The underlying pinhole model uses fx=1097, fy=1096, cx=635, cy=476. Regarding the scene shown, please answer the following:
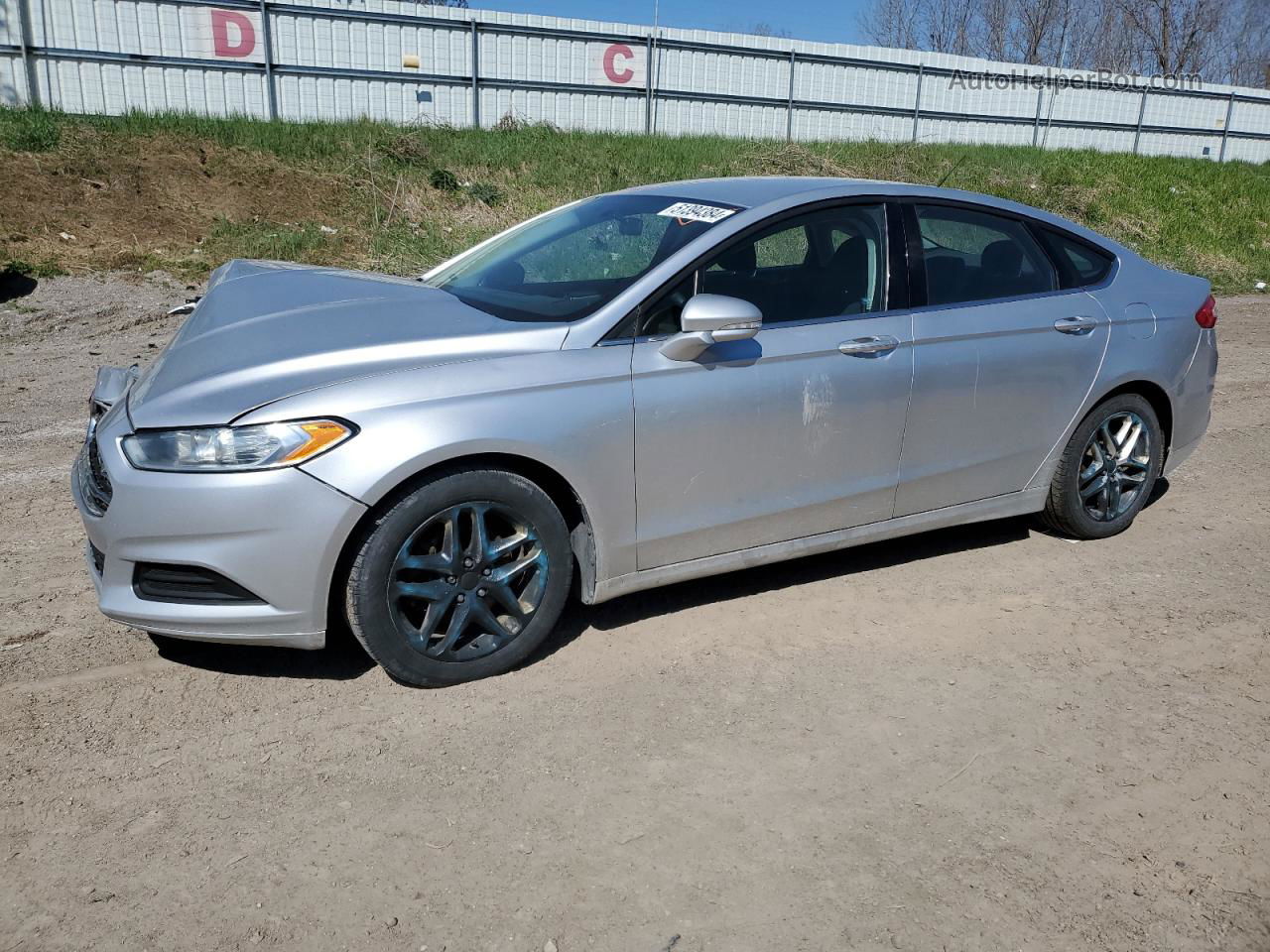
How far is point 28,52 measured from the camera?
15.5 metres

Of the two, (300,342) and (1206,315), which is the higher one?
(300,342)

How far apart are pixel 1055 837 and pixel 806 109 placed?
2135 centimetres

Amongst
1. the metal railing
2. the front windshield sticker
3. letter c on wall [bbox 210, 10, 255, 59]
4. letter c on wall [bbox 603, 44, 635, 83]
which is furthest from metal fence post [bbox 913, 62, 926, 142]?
the front windshield sticker

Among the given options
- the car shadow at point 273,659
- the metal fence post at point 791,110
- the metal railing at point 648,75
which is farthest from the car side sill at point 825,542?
the metal fence post at point 791,110

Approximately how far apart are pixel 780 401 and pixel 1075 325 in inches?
64.4

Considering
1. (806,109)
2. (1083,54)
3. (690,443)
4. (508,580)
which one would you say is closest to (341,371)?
(508,580)

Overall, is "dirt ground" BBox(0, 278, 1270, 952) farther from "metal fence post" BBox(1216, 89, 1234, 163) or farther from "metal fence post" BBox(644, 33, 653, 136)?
"metal fence post" BBox(1216, 89, 1234, 163)

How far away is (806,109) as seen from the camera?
22422 millimetres

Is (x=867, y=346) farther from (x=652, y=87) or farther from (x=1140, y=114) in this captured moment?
(x=1140, y=114)

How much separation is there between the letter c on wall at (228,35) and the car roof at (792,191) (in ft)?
47.3

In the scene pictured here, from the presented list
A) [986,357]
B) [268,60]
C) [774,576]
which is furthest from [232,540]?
[268,60]

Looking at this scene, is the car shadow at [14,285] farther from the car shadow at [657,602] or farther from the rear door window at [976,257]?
the rear door window at [976,257]

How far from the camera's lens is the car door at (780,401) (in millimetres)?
3838

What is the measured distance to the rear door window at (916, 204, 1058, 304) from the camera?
14.9 ft
